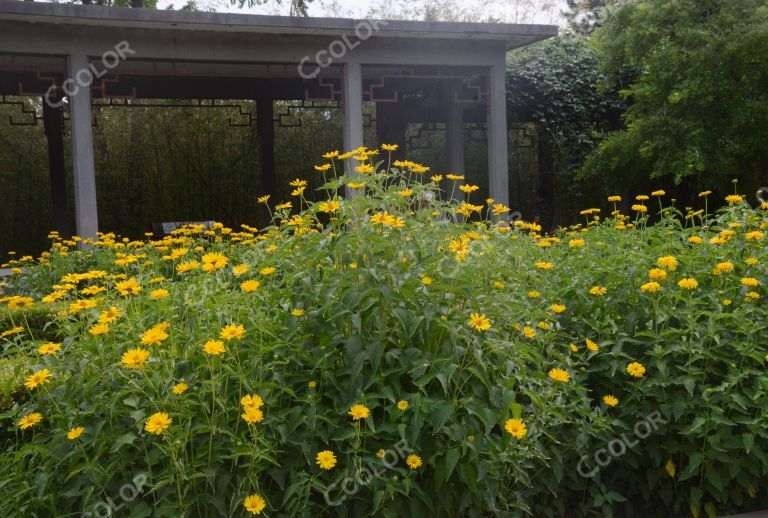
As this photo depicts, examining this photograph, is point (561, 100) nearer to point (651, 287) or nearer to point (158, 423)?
point (651, 287)

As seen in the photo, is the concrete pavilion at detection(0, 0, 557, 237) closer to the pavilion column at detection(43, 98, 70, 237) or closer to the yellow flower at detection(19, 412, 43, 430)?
the pavilion column at detection(43, 98, 70, 237)

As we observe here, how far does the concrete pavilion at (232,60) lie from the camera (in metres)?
6.55

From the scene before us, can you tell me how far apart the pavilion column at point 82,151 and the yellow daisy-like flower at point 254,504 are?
212 inches

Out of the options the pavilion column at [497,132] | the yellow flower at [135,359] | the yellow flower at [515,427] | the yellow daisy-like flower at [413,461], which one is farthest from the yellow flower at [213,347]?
the pavilion column at [497,132]

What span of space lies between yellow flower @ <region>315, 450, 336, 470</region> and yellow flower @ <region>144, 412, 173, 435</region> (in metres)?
0.41

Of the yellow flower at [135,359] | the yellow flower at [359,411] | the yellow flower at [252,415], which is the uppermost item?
the yellow flower at [135,359]

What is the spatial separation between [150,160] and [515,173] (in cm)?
605

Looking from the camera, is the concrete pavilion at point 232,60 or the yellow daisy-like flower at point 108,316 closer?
the yellow daisy-like flower at point 108,316

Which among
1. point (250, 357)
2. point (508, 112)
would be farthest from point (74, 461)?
point (508, 112)

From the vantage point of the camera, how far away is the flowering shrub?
6.73ft

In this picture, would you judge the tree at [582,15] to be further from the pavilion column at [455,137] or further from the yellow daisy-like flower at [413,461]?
the yellow daisy-like flower at [413,461]

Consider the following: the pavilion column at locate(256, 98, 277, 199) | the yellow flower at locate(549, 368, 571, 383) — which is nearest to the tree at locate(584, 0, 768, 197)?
the pavilion column at locate(256, 98, 277, 199)

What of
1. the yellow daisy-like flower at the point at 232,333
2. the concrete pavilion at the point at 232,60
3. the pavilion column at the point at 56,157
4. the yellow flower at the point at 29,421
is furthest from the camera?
the pavilion column at the point at 56,157

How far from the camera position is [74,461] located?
207 centimetres
